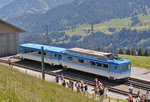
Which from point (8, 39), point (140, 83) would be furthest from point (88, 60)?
point (8, 39)

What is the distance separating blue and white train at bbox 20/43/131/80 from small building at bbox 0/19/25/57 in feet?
21.5

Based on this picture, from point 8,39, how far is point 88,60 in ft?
68.8

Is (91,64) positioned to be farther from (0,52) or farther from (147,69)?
(0,52)

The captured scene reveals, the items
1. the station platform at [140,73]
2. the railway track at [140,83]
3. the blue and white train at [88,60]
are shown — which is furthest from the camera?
the station platform at [140,73]

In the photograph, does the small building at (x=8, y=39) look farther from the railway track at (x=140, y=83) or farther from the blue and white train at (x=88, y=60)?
the railway track at (x=140, y=83)

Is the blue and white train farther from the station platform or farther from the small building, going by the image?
the small building

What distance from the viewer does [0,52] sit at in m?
48.5

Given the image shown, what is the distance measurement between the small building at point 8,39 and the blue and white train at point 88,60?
6.55 metres

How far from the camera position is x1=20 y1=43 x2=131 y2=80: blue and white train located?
1220 inches

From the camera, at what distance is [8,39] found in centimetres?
4891

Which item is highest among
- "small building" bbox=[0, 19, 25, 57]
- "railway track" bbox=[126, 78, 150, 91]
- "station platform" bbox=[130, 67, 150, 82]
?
"small building" bbox=[0, 19, 25, 57]

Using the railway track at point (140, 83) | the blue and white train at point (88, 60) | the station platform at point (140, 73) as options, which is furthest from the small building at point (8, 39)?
the railway track at point (140, 83)

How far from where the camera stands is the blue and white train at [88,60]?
30997 mm

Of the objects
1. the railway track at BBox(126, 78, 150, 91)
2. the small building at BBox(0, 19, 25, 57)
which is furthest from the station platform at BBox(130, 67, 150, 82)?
the small building at BBox(0, 19, 25, 57)
